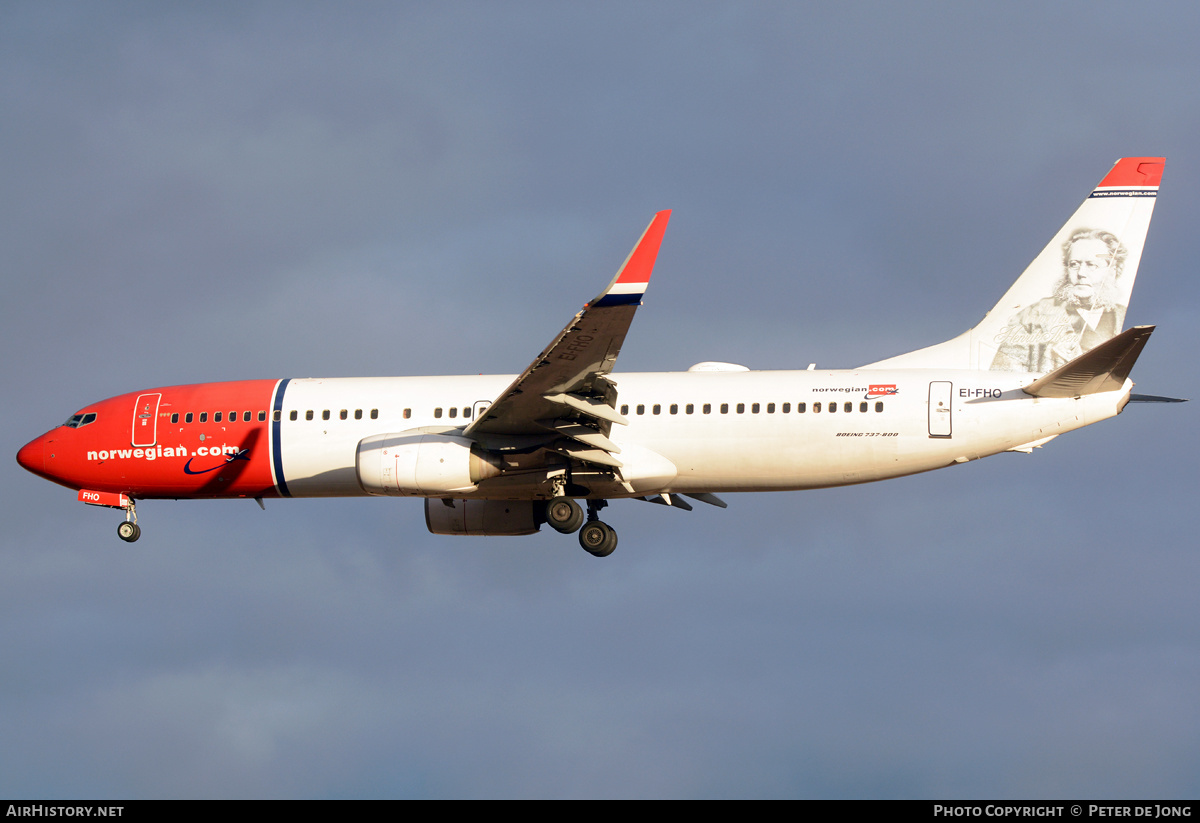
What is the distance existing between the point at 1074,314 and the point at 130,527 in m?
22.2

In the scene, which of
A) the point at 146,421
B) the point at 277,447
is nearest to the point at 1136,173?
the point at 277,447

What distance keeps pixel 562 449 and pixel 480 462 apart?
5.67 ft

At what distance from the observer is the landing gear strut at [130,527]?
35969mm

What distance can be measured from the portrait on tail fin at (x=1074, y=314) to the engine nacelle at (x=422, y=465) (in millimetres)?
11461

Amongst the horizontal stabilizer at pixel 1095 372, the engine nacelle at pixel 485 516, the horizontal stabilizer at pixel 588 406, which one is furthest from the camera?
the engine nacelle at pixel 485 516

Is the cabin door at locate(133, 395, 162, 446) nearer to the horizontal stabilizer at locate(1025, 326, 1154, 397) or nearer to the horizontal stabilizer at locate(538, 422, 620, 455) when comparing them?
the horizontal stabilizer at locate(538, 422, 620, 455)

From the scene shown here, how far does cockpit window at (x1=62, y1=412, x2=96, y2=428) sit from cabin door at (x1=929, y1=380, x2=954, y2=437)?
774 inches

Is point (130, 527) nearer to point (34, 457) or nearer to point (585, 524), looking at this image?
point (34, 457)

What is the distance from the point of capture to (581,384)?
100.0 feet

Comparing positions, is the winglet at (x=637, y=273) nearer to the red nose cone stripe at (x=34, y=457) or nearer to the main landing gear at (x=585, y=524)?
the main landing gear at (x=585, y=524)

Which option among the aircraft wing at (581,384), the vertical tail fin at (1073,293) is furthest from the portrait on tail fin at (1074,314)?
the aircraft wing at (581,384)

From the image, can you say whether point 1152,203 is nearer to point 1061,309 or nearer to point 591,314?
point 1061,309
